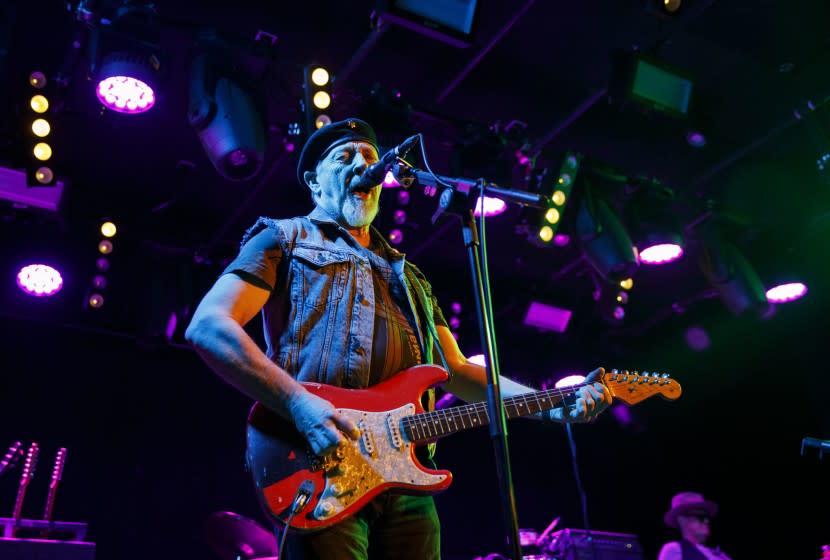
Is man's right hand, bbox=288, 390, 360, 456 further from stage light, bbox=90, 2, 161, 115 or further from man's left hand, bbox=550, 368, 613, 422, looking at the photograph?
stage light, bbox=90, 2, 161, 115

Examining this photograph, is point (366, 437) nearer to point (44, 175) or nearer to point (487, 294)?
point (487, 294)

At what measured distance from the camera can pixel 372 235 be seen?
126 inches

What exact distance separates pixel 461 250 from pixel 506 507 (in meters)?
7.80

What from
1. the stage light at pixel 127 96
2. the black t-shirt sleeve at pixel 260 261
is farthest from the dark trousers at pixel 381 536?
the stage light at pixel 127 96

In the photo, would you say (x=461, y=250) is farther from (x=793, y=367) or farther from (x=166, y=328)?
(x=793, y=367)

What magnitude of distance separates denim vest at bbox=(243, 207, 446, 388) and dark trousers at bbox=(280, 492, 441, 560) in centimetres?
43

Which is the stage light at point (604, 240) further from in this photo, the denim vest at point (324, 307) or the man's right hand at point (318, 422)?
the man's right hand at point (318, 422)

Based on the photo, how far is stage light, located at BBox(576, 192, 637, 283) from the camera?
6.86 meters

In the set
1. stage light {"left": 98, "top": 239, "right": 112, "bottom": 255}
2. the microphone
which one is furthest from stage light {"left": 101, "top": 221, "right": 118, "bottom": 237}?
the microphone

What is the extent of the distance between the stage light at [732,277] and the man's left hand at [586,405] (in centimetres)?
563

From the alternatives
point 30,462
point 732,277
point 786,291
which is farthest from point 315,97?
point 786,291

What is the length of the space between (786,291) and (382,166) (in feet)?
24.7

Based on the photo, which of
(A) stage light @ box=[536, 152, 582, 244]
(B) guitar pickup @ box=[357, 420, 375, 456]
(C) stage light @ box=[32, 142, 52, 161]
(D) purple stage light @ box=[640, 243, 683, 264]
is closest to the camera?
(B) guitar pickup @ box=[357, 420, 375, 456]

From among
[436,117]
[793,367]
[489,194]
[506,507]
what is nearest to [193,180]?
[436,117]
